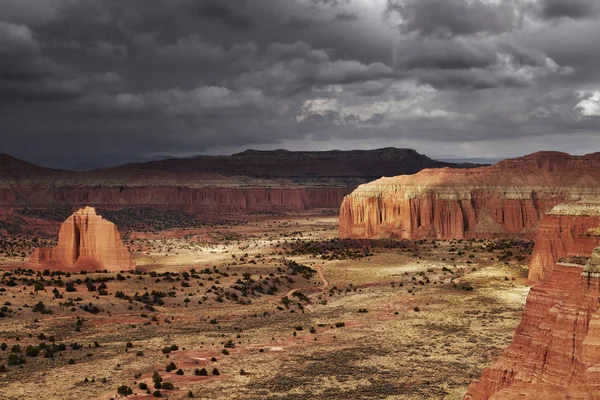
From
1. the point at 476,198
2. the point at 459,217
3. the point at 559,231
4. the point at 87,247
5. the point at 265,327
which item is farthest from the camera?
the point at 476,198

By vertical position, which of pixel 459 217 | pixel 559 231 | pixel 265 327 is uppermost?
pixel 559 231

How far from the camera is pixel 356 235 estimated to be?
131125 mm

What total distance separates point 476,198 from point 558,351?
108 meters

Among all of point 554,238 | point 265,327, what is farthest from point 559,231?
point 265,327

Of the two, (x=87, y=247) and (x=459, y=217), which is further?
(x=459, y=217)

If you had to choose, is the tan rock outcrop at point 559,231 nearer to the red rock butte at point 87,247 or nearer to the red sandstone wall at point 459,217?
the red rock butte at point 87,247

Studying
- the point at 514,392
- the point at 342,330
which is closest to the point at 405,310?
the point at 342,330

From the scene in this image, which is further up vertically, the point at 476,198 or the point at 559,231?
the point at 476,198

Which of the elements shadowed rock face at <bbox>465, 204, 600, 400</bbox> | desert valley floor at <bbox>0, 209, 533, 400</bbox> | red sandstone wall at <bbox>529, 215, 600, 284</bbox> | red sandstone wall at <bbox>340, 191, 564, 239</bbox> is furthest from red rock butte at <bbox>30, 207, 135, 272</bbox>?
red sandstone wall at <bbox>340, 191, 564, 239</bbox>

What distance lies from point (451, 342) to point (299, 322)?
44.5ft

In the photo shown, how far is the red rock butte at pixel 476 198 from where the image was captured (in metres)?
118

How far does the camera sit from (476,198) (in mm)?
123812

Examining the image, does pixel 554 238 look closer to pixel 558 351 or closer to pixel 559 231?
pixel 559 231

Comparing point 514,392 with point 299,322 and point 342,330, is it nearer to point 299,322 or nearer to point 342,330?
point 342,330
